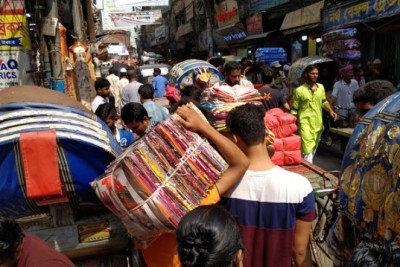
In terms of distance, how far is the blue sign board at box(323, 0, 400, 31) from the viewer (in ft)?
26.9

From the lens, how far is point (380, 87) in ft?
8.67

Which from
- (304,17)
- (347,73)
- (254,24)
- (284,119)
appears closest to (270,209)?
(284,119)

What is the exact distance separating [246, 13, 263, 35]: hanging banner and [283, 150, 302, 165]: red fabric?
14722 mm

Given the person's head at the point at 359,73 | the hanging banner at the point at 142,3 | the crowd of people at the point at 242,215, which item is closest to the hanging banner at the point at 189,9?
the hanging banner at the point at 142,3

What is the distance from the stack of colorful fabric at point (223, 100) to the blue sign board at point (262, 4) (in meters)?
13.4

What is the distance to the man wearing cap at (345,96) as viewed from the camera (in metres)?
8.47

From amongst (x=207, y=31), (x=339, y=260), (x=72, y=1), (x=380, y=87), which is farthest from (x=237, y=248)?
(x=207, y=31)

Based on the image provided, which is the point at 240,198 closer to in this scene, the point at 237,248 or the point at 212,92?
the point at 237,248

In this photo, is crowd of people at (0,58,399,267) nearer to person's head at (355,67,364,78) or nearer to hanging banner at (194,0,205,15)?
person's head at (355,67,364,78)

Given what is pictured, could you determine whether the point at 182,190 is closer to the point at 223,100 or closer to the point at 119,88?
the point at 223,100

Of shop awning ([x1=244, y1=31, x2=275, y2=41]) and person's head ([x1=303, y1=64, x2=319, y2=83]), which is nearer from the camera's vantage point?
person's head ([x1=303, y1=64, x2=319, y2=83])

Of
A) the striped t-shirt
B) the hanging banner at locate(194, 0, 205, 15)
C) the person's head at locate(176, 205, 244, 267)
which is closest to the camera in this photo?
the person's head at locate(176, 205, 244, 267)

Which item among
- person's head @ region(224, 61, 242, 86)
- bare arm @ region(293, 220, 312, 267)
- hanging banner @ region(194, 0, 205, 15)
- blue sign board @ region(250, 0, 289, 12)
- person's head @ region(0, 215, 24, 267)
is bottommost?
bare arm @ region(293, 220, 312, 267)

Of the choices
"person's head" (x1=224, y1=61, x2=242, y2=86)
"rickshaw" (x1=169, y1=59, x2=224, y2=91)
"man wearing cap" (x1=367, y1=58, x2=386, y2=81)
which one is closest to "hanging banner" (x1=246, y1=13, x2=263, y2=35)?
"man wearing cap" (x1=367, y1=58, x2=386, y2=81)
